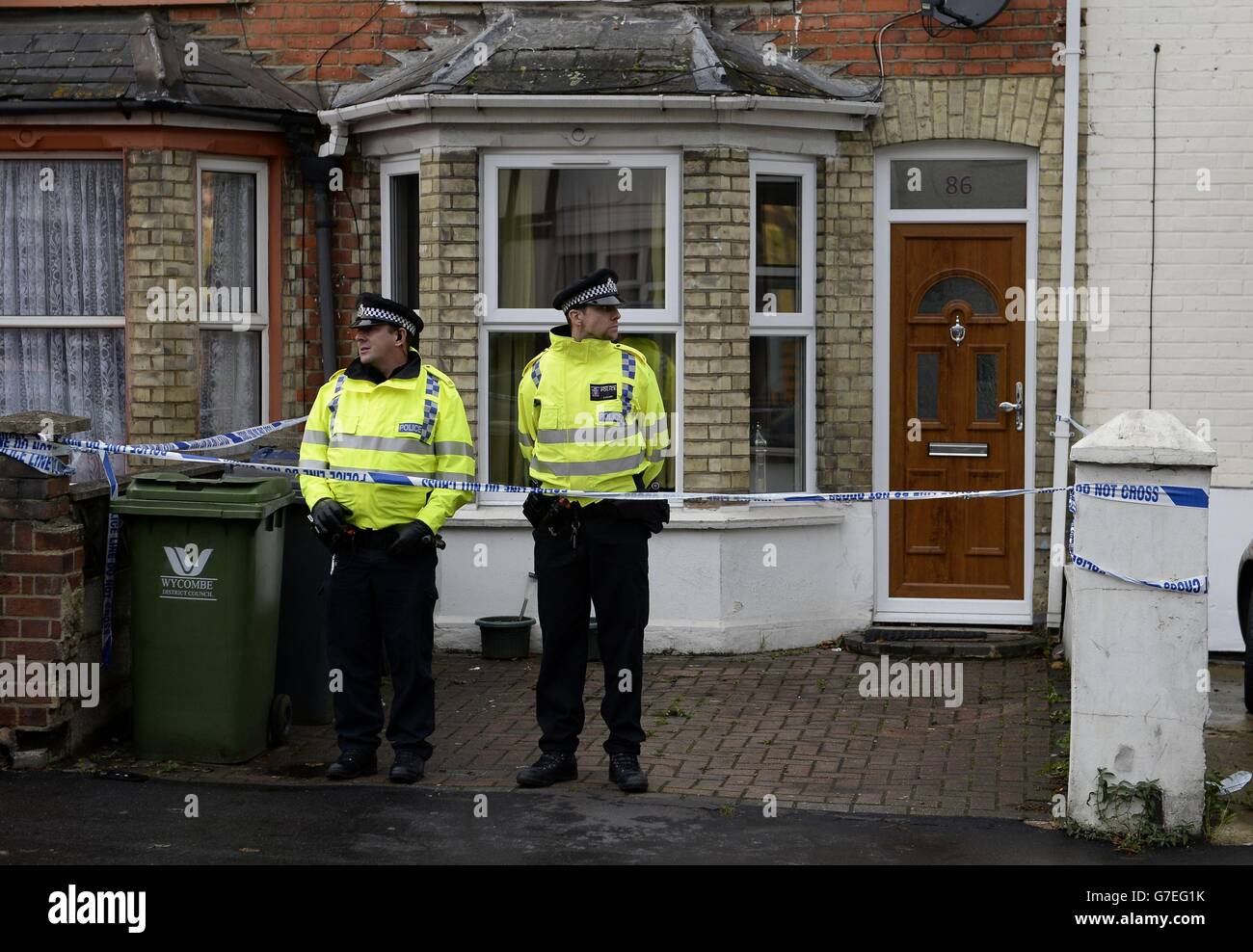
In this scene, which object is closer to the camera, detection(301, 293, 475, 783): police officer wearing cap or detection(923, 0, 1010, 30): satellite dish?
detection(301, 293, 475, 783): police officer wearing cap

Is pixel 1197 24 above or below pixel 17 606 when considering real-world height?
above

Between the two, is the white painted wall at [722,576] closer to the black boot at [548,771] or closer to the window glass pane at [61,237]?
the window glass pane at [61,237]

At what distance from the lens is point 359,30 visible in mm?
10273

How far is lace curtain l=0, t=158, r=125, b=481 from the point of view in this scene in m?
9.86

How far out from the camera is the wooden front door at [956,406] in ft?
33.0

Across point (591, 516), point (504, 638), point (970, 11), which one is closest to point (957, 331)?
point (970, 11)

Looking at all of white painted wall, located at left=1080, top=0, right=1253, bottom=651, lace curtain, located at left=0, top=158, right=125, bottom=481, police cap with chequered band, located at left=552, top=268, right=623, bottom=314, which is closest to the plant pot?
lace curtain, located at left=0, top=158, right=125, bottom=481

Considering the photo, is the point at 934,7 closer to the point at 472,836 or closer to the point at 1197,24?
the point at 1197,24

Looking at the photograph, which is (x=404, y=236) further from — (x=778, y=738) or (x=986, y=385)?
(x=778, y=738)

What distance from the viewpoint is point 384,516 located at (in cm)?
676

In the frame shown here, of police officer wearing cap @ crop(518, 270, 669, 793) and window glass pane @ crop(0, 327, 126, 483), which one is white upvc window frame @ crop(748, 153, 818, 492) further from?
window glass pane @ crop(0, 327, 126, 483)

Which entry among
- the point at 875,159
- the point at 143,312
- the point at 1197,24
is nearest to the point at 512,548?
the point at 143,312

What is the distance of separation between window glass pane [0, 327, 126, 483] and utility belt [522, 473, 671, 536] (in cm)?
413

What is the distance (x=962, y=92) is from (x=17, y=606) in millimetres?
A: 6059
